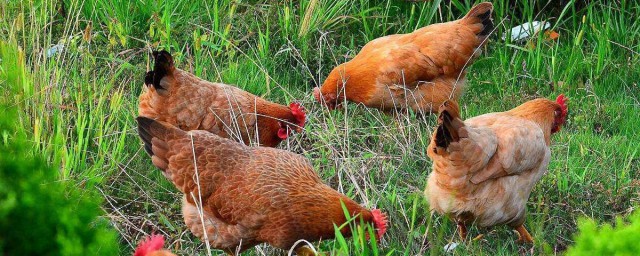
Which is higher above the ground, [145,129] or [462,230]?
[145,129]

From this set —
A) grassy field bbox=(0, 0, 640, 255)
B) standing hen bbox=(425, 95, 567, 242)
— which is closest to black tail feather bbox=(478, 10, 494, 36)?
grassy field bbox=(0, 0, 640, 255)

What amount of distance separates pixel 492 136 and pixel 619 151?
1315mm

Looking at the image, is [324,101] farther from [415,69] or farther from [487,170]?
[487,170]

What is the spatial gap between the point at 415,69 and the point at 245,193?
2.27 metres

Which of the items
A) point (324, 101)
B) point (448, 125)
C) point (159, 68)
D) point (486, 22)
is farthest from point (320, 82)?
point (448, 125)

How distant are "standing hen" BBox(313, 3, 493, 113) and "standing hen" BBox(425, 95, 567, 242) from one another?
1.29 m

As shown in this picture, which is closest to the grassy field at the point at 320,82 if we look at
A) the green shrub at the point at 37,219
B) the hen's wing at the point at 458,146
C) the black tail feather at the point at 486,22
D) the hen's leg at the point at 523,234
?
the hen's leg at the point at 523,234

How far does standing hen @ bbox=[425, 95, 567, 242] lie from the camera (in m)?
4.49

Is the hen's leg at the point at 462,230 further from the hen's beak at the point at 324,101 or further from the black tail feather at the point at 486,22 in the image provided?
the black tail feather at the point at 486,22

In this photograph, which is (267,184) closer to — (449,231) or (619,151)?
(449,231)

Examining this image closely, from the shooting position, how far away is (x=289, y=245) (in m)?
4.14

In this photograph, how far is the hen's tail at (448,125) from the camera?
14.1 ft

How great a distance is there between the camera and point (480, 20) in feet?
20.5

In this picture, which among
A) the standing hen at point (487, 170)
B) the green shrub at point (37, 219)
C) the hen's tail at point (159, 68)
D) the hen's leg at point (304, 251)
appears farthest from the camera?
→ the hen's tail at point (159, 68)
